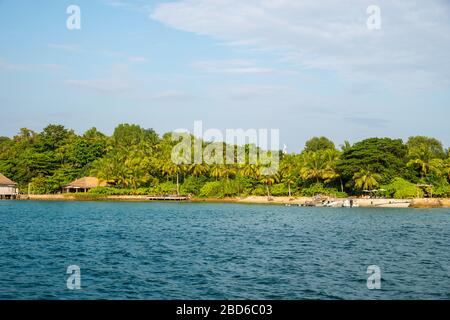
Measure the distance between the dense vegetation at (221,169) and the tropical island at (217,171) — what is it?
0.14 metres

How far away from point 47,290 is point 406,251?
17.7 meters

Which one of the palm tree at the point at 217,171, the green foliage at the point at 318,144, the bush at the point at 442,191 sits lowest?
the bush at the point at 442,191

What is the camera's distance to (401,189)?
68.9 m

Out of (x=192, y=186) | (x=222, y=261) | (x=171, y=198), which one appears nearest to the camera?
(x=222, y=261)

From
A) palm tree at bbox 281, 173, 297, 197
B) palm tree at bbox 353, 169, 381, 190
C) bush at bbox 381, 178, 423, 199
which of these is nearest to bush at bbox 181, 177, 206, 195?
palm tree at bbox 281, 173, 297, 197

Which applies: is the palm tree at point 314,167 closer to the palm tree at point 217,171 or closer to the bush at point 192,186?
the palm tree at point 217,171

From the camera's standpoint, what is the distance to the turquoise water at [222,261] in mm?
17344

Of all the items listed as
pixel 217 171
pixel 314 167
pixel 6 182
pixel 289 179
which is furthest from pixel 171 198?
pixel 6 182

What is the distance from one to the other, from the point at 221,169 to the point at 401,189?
27518 millimetres

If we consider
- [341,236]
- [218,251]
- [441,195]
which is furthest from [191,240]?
[441,195]

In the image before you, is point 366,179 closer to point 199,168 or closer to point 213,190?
point 213,190

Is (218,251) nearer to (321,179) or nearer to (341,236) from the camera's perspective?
(341,236)

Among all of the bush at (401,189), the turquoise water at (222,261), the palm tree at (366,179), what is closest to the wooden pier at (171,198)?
the palm tree at (366,179)

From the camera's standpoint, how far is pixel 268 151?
87125mm
